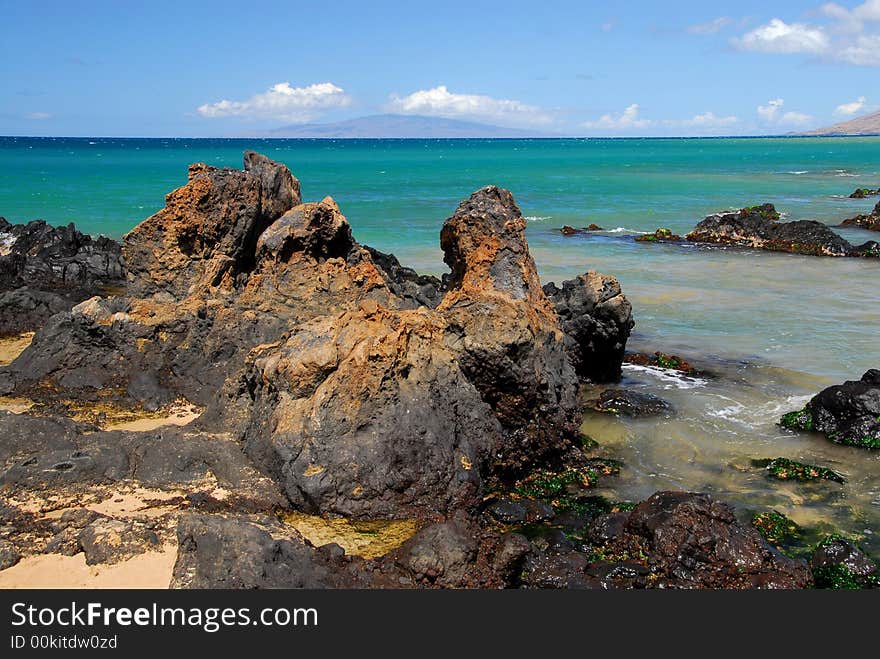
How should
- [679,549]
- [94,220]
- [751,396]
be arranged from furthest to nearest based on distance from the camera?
[94,220]
[751,396]
[679,549]

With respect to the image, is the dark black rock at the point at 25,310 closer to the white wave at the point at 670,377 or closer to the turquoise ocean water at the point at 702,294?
the turquoise ocean water at the point at 702,294

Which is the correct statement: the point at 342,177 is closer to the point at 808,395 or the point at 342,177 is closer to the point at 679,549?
the point at 808,395

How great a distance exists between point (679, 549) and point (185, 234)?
992 centimetres

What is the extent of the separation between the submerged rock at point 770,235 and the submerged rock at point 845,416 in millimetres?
20708

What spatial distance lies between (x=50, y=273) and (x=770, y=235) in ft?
88.2

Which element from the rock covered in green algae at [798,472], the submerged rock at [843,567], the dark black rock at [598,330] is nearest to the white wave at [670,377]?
the dark black rock at [598,330]

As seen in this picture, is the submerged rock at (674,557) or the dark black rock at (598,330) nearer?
the submerged rock at (674,557)

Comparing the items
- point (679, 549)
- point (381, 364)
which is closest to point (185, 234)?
point (381, 364)

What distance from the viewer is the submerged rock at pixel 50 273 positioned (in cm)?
1755

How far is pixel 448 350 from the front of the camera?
1084cm

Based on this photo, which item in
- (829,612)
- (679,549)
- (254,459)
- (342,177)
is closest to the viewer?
(829,612)

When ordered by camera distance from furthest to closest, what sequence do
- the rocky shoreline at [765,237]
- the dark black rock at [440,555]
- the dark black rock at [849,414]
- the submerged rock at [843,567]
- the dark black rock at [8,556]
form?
the rocky shoreline at [765,237] < the dark black rock at [849,414] < the submerged rock at [843,567] < the dark black rock at [440,555] < the dark black rock at [8,556]

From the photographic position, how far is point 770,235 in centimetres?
3456

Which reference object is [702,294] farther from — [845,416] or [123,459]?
[123,459]
